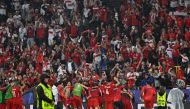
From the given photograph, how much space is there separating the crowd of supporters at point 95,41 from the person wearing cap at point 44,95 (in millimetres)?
8040

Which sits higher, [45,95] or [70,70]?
[45,95]

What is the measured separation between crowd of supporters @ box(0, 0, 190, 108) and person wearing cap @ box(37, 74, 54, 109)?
804 centimetres

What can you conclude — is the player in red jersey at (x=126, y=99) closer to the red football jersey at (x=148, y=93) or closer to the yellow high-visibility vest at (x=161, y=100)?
the red football jersey at (x=148, y=93)

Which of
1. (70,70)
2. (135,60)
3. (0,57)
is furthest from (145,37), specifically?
(0,57)

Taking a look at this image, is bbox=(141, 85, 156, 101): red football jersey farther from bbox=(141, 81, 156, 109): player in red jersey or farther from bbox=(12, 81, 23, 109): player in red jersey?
bbox=(12, 81, 23, 109): player in red jersey

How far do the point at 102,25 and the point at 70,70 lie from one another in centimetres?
390

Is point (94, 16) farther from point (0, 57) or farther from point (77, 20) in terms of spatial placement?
point (0, 57)

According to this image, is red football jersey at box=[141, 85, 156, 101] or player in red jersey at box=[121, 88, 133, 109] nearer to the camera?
→ player in red jersey at box=[121, 88, 133, 109]

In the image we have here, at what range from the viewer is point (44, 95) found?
17.6 meters

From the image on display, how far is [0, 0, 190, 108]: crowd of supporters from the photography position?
28.2 meters

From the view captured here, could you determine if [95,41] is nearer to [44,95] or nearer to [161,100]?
[161,100]

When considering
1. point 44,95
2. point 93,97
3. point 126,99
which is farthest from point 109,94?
point 44,95

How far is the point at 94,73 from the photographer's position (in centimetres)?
2820

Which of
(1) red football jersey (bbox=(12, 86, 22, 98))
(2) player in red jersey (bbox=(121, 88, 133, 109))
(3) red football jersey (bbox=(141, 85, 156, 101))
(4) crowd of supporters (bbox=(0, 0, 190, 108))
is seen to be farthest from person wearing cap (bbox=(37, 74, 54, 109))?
(4) crowd of supporters (bbox=(0, 0, 190, 108))
